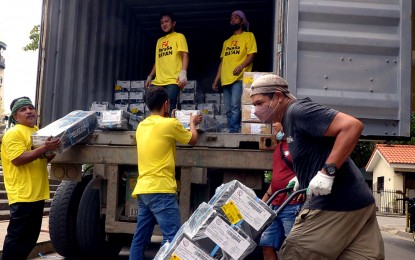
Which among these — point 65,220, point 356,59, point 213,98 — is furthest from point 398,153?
point 65,220

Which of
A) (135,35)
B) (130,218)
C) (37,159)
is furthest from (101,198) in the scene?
(135,35)

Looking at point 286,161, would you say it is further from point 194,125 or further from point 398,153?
point 398,153

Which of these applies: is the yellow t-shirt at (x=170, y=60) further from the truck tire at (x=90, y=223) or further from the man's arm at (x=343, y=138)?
the man's arm at (x=343, y=138)

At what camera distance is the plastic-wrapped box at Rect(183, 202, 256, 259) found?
324cm

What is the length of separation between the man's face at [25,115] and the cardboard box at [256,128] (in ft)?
6.67

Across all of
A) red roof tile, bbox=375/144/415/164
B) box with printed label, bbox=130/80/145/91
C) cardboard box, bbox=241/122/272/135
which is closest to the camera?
cardboard box, bbox=241/122/272/135

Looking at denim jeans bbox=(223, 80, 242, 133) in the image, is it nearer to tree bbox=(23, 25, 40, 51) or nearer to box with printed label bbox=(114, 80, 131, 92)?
box with printed label bbox=(114, 80, 131, 92)

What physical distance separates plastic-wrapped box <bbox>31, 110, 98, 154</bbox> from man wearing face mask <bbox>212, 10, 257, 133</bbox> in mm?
1819

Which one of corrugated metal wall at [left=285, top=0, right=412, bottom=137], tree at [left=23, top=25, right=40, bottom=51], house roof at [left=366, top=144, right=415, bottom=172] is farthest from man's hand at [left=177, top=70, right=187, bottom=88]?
house roof at [left=366, top=144, right=415, bottom=172]

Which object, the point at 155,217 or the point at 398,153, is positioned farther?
the point at 398,153

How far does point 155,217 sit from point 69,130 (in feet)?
3.97

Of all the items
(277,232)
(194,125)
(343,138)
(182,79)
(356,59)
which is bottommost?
(277,232)

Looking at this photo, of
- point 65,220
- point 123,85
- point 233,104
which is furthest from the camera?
point 123,85

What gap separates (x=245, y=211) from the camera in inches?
130
